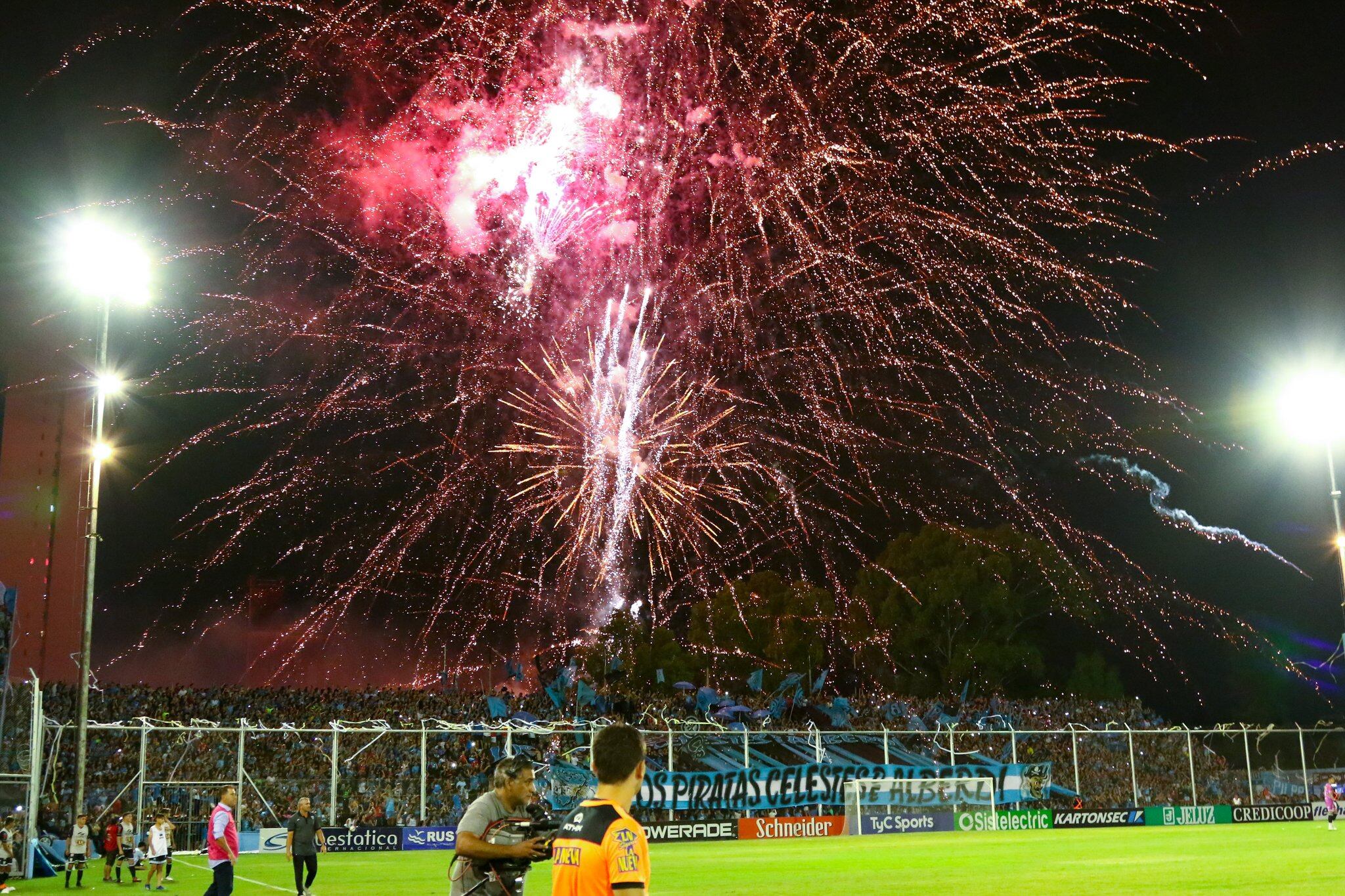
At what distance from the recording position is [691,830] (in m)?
41.0

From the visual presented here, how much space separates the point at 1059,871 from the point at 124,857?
20.1m

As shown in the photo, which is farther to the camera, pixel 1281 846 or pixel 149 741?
pixel 149 741

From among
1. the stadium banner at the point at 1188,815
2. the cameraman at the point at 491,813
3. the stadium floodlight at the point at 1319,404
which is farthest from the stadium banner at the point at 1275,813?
the cameraman at the point at 491,813

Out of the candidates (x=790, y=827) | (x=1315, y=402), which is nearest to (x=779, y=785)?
(x=790, y=827)

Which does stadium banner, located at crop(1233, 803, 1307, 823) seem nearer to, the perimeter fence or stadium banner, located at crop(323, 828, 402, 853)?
the perimeter fence

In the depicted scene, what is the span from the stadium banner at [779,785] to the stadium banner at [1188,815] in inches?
194

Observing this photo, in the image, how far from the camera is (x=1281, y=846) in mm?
29875

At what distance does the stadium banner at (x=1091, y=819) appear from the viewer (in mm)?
44688

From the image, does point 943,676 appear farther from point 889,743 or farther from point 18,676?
point 18,676

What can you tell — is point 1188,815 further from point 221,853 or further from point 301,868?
point 221,853

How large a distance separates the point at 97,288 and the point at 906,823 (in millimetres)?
31992

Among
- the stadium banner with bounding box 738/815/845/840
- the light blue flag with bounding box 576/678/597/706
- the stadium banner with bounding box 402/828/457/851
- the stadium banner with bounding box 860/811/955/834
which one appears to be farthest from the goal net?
the stadium banner with bounding box 402/828/457/851

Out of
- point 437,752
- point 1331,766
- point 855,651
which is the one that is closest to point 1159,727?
point 1331,766

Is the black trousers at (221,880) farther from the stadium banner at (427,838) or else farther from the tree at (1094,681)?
the tree at (1094,681)
